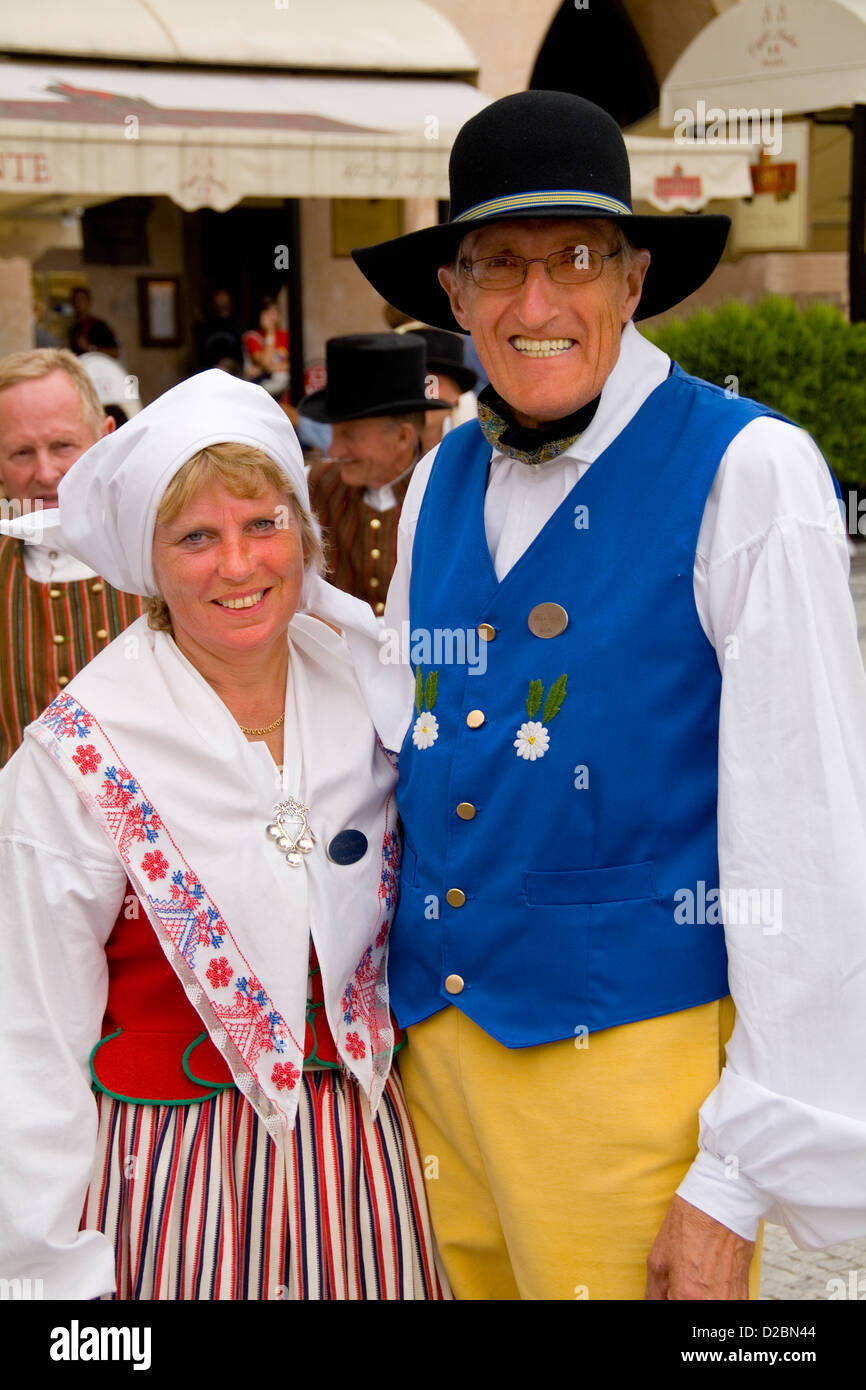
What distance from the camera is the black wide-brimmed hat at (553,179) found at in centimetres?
179

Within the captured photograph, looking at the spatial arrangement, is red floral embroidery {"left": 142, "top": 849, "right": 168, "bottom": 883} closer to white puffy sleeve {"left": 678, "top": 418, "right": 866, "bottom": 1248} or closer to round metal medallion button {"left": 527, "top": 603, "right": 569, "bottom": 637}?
round metal medallion button {"left": 527, "top": 603, "right": 569, "bottom": 637}

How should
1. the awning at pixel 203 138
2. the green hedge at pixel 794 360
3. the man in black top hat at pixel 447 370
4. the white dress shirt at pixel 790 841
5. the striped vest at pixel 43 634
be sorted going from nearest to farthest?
1. the white dress shirt at pixel 790 841
2. the striped vest at pixel 43 634
3. the man in black top hat at pixel 447 370
4. the awning at pixel 203 138
5. the green hedge at pixel 794 360

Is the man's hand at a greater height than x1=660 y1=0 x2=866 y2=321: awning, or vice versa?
x1=660 y1=0 x2=866 y2=321: awning

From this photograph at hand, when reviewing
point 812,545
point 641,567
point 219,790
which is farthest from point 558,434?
point 219,790

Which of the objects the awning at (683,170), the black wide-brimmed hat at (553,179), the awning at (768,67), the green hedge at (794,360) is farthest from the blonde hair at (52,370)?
the awning at (768,67)

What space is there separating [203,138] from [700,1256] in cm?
606

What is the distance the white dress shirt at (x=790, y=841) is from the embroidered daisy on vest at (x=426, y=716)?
1.33 feet

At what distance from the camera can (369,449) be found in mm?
4605

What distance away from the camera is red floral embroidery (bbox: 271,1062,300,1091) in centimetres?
193

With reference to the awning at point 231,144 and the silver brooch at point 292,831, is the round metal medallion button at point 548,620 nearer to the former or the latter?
the silver brooch at point 292,831

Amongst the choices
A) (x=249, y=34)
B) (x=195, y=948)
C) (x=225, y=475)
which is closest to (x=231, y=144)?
(x=249, y=34)

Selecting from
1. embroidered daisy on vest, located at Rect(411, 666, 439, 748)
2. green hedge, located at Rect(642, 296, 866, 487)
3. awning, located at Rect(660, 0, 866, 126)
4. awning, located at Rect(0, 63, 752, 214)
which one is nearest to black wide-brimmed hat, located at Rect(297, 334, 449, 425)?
awning, located at Rect(0, 63, 752, 214)

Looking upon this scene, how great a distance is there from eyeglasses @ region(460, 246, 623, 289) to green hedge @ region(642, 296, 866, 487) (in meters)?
7.68

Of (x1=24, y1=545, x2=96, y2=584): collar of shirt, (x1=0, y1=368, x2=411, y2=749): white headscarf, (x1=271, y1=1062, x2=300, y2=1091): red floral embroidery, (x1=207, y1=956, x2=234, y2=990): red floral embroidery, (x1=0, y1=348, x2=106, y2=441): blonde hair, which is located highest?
(x1=0, y1=348, x2=106, y2=441): blonde hair
